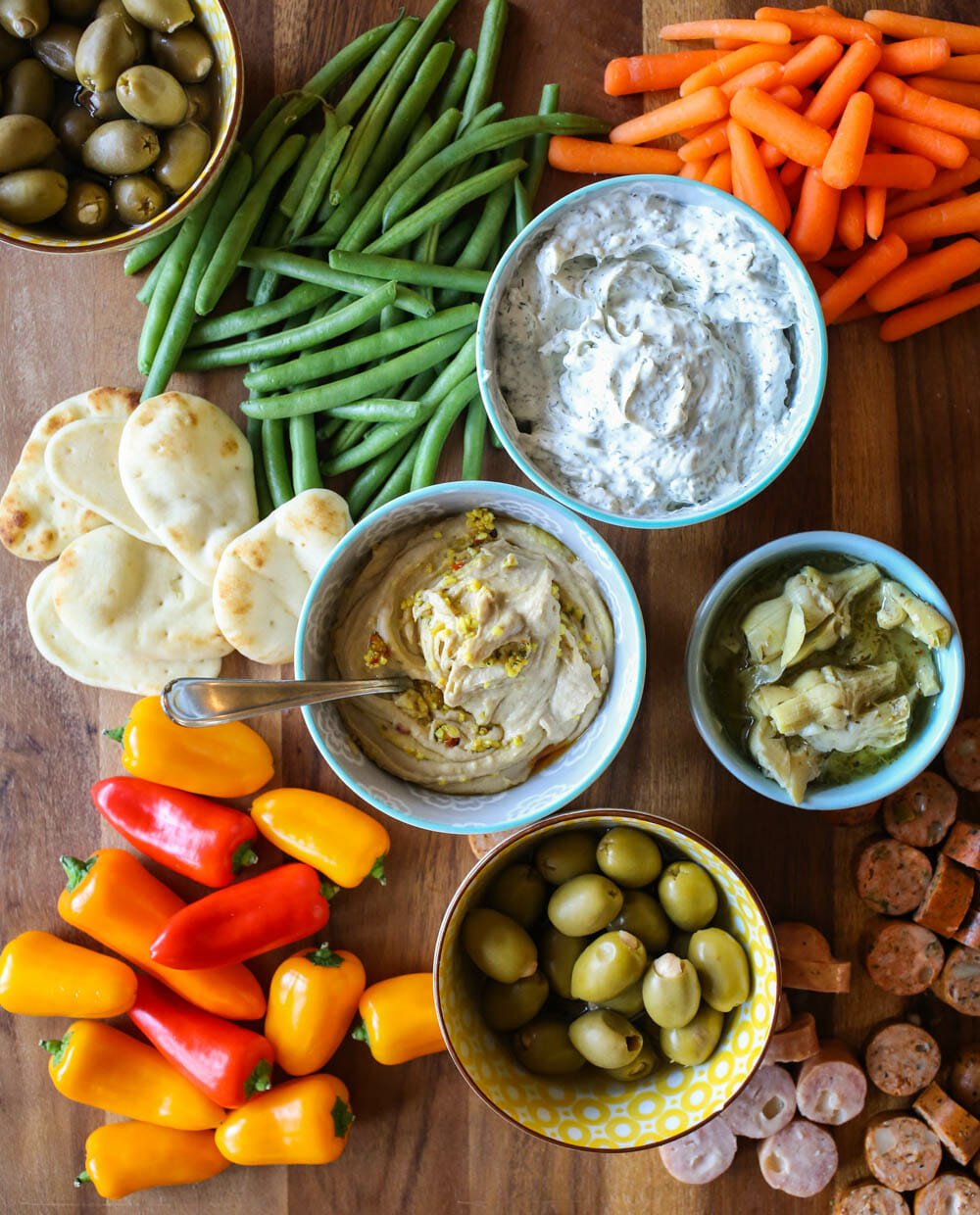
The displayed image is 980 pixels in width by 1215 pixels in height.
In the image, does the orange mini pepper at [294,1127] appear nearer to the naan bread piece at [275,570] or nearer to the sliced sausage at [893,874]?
the naan bread piece at [275,570]

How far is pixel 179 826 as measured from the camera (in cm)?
233

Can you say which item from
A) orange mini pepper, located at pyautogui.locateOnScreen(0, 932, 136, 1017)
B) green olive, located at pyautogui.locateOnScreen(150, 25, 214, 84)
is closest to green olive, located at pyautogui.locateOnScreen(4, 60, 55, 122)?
green olive, located at pyautogui.locateOnScreen(150, 25, 214, 84)

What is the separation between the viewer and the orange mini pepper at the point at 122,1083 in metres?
2.36

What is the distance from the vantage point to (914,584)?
204 cm

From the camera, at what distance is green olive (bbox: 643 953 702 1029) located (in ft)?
6.63

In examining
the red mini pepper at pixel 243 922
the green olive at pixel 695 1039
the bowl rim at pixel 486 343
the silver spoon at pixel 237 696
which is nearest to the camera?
the silver spoon at pixel 237 696

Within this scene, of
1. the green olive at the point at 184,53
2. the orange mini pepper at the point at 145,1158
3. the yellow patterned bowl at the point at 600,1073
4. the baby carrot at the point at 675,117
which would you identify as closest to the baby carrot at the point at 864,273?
the baby carrot at the point at 675,117

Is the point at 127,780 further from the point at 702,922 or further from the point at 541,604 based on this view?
the point at 702,922

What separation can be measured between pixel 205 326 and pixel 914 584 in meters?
1.64

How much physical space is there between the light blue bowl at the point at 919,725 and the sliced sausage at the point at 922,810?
0.97ft

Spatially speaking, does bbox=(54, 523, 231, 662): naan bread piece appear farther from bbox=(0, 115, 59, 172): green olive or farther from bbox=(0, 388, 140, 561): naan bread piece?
bbox=(0, 115, 59, 172): green olive

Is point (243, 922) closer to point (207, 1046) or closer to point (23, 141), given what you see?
point (207, 1046)

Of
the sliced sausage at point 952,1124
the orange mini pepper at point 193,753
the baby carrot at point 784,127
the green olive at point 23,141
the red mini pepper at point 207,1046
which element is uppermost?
the green olive at point 23,141

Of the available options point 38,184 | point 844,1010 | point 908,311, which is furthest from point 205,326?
point 844,1010
